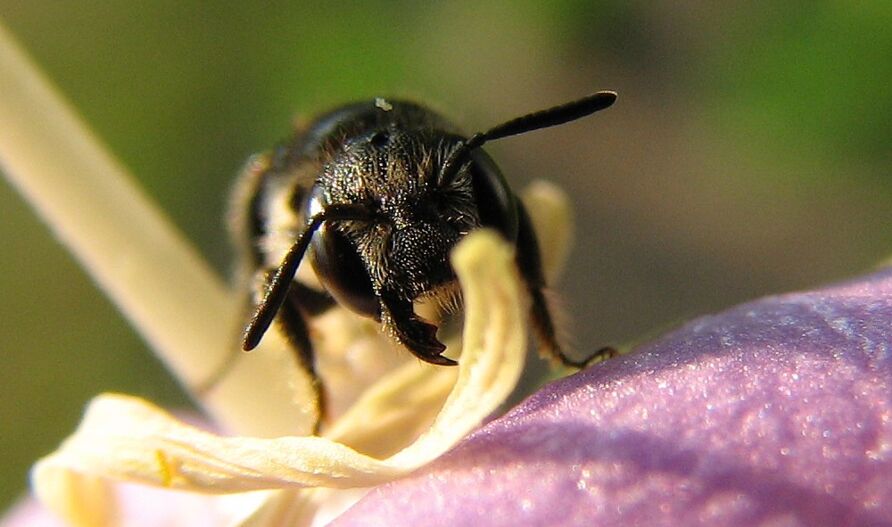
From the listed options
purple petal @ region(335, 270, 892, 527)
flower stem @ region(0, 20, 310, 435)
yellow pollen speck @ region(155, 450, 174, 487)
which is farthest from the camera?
flower stem @ region(0, 20, 310, 435)

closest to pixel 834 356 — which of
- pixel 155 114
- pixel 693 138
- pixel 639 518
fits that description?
pixel 639 518

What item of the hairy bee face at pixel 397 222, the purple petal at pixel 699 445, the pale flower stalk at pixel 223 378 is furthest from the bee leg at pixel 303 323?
the purple petal at pixel 699 445

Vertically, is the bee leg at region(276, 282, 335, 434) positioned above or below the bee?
below

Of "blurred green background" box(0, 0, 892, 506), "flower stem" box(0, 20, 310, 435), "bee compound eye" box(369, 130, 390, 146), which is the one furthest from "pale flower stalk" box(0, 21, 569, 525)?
"blurred green background" box(0, 0, 892, 506)

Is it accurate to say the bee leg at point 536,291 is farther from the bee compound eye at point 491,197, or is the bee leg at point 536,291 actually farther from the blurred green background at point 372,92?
the blurred green background at point 372,92

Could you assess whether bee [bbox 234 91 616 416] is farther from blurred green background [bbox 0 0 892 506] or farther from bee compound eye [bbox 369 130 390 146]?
blurred green background [bbox 0 0 892 506]

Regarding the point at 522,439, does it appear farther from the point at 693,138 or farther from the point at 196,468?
the point at 693,138
